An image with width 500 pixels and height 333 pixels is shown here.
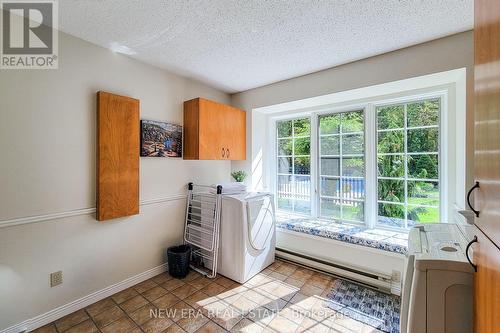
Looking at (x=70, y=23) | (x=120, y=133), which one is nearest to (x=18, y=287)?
(x=120, y=133)

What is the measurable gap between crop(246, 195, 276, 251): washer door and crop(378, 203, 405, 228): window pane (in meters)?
1.32

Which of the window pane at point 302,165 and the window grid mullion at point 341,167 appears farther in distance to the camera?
the window pane at point 302,165

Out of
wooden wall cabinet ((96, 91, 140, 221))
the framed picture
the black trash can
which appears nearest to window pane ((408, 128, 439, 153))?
the framed picture

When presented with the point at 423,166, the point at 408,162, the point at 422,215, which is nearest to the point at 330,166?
the point at 408,162

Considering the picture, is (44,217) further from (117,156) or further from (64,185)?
(117,156)

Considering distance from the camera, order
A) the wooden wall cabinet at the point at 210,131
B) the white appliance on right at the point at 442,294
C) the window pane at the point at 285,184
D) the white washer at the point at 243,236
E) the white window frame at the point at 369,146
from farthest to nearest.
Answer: the window pane at the point at 285,184
the wooden wall cabinet at the point at 210,131
the white washer at the point at 243,236
the white window frame at the point at 369,146
the white appliance on right at the point at 442,294

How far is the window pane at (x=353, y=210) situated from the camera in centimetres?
282

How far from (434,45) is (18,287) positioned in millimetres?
4016

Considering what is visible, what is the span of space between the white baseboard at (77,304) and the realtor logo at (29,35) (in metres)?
1.97

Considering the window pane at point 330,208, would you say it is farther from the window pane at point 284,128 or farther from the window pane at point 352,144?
→ the window pane at point 284,128

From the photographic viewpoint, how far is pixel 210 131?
285 centimetres

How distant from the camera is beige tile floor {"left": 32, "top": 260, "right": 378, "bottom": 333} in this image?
1.79 metres

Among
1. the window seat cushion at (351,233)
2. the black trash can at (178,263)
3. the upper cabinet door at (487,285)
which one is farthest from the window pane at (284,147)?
the upper cabinet door at (487,285)

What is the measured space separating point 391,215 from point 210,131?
7.97ft
